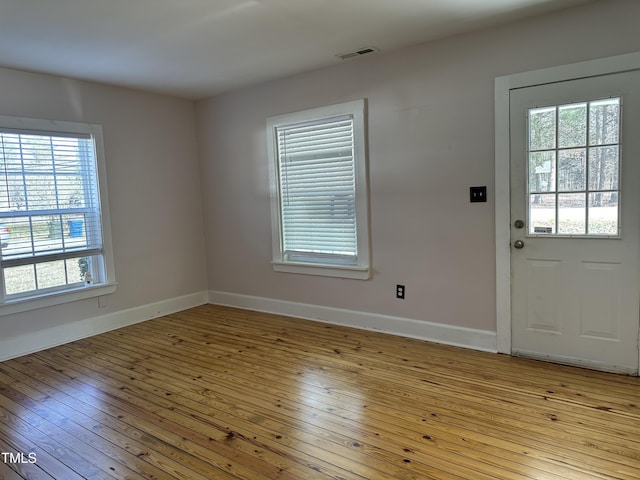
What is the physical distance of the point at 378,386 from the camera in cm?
284

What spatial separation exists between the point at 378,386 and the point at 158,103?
396cm

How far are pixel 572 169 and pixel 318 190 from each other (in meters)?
2.26

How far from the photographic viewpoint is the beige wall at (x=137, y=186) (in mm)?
3875

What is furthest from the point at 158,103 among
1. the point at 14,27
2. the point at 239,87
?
the point at 14,27

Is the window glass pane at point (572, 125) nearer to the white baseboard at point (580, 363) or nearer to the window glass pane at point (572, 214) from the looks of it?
the window glass pane at point (572, 214)

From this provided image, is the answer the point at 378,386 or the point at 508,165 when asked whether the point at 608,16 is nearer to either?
the point at 508,165

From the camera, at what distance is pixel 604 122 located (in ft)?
9.26

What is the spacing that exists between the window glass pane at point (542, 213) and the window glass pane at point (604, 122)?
0.47m

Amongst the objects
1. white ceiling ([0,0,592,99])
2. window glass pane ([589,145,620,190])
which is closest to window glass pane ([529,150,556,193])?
window glass pane ([589,145,620,190])

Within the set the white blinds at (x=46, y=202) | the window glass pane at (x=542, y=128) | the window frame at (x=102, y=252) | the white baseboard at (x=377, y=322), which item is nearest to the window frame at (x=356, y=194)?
the white baseboard at (x=377, y=322)

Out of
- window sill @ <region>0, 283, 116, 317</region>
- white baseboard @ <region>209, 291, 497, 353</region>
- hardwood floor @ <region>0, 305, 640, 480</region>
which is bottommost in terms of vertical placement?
hardwood floor @ <region>0, 305, 640, 480</region>

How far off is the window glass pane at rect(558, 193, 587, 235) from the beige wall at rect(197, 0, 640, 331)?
0.48m

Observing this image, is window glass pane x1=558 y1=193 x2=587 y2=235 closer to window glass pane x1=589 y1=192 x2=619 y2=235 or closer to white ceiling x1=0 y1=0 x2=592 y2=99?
window glass pane x1=589 y1=192 x2=619 y2=235

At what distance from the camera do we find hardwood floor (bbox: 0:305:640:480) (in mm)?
2021
